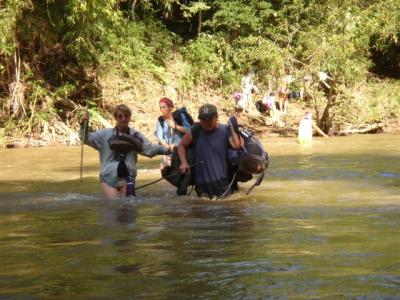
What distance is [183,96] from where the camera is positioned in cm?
2656

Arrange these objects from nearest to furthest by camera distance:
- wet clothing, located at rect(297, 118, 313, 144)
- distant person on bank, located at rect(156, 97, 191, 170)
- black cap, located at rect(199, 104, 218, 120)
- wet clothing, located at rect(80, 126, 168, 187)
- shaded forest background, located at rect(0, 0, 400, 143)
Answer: black cap, located at rect(199, 104, 218, 120)
wet clothing, located at rect(80, 126, 168, 187)
distant person on bank, located at rect(156, 97, 191, 170)
wet clothing, located at rect(297, 118, 313, 144)
shaded forest background, located at rect(0, 0, 400, 143)

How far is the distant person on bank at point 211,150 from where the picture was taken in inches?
361

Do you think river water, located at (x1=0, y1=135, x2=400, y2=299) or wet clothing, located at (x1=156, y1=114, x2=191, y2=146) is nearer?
river water, located at (x1=0, y1=135, x2=400, y2=299)

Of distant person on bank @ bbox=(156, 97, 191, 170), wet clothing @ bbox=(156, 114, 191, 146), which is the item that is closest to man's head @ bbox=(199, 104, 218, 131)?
distant person on bank @ bbox=(156, 97, 191, 170)

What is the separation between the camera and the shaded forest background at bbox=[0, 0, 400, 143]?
854 inches

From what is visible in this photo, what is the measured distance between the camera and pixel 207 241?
660 centimetres

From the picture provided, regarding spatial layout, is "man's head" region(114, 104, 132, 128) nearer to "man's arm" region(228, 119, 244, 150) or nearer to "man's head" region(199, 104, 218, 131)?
"man's head" region(199, 104, 218, 131)

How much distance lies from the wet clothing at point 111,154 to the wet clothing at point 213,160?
Result: 1.58ft

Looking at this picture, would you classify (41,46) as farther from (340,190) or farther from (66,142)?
(340,190)

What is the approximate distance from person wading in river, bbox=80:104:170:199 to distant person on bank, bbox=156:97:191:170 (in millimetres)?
1212

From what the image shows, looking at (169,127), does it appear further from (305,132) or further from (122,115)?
(305,132)

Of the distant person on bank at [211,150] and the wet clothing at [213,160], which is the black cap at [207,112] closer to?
the distant person on bank at [211,150]

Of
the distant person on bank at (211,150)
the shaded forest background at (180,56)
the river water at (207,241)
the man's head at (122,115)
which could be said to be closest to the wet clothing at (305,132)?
the shaded forest background at (180,56)

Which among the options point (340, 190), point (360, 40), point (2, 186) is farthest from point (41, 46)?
point (340, 190)
